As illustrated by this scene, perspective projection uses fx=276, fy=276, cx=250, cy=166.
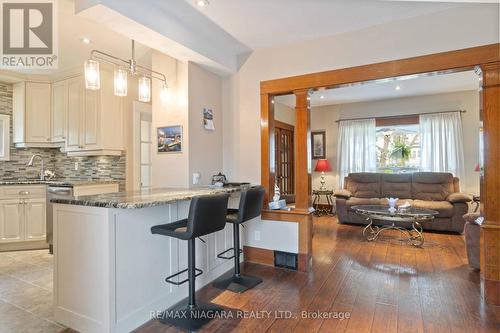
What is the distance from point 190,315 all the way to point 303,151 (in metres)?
2.01

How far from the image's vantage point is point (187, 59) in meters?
3.00

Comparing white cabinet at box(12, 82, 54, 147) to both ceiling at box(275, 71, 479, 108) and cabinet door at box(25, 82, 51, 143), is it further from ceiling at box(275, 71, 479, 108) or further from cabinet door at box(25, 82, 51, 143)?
ceiling at box(275, 71, 479, 108)

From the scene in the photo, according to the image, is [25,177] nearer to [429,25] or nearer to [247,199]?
[247,199]

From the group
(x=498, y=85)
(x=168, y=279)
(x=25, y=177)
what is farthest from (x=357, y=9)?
(x=25, y=177)

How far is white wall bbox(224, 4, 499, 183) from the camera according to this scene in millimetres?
2451

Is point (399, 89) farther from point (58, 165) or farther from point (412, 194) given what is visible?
point (58, 165)

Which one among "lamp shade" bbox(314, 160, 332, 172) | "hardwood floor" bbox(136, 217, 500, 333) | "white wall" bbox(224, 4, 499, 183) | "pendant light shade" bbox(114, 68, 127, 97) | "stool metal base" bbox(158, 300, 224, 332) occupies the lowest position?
"hardwood floor" bbox(136, 217, 500, 333)

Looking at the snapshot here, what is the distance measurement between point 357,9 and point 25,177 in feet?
17.9

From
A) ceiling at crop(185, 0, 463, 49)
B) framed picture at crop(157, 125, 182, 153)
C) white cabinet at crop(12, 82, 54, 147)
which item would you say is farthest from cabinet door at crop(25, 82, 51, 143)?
ceiling at crop(185, 0, 463, 49)

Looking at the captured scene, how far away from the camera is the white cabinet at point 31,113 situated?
4.35 meters

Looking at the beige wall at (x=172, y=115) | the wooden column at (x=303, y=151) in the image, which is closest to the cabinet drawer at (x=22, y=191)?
the beige wall at (x=172, y=115)

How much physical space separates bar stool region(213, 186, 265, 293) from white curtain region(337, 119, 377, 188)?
4281 mm

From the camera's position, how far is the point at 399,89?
538 cm

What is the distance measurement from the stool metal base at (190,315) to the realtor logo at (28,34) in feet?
9.50
